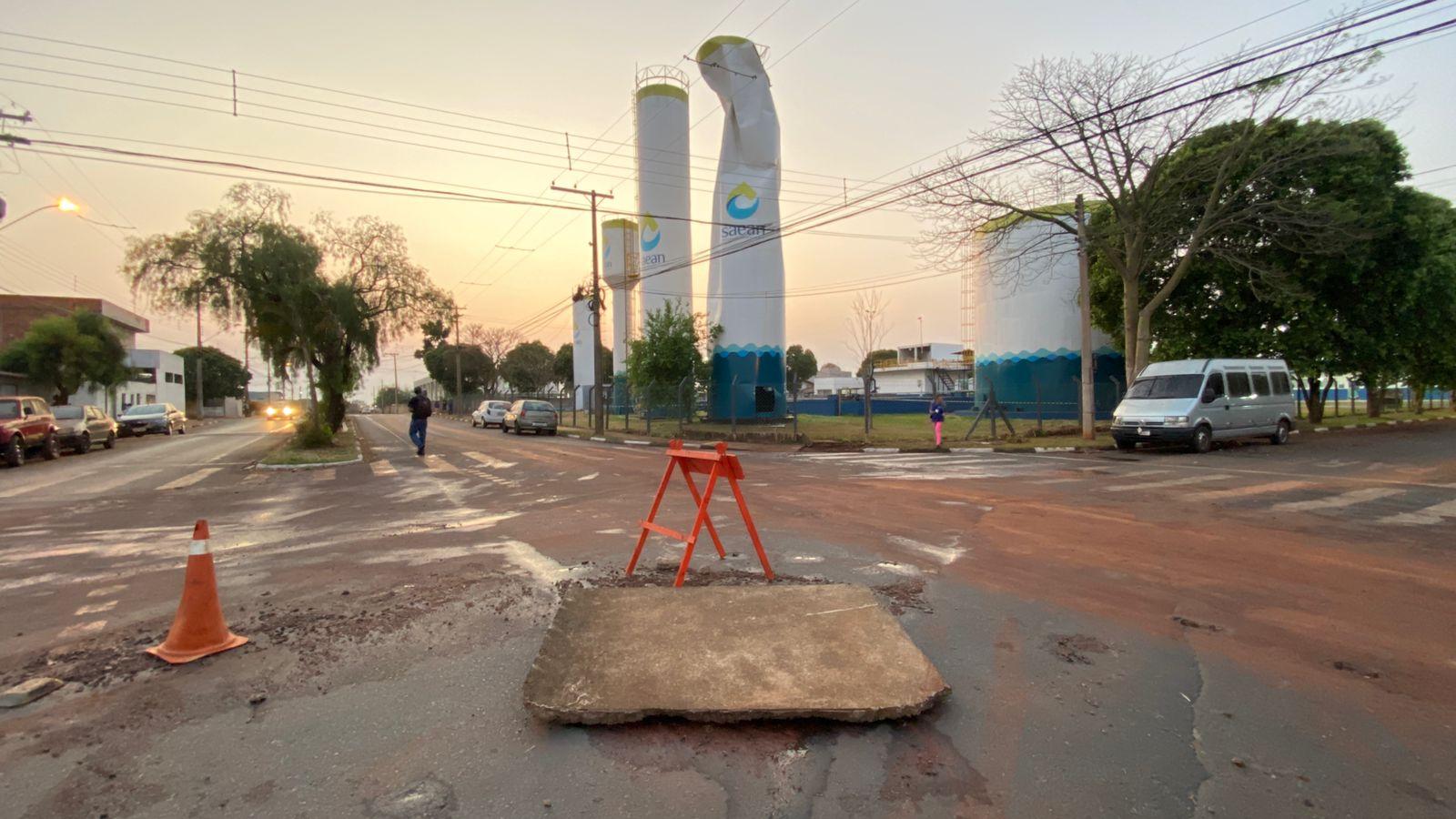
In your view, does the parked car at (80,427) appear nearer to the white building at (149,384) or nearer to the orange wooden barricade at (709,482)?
the orange wooden barricade at (709,482)

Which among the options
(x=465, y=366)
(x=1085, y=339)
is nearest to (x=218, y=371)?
(x=465, y=366)

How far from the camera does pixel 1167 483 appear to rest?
38.2 feet

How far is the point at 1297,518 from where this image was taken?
331 inches

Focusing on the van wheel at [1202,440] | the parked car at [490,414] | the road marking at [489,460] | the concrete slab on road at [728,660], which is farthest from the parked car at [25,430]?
the van wheel at [1202,440]

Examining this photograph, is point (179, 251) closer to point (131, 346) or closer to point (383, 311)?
point (383, 311)

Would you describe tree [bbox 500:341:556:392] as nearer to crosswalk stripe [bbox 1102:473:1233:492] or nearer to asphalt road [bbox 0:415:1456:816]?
asphalt road [bbox 0:415:1456:816]

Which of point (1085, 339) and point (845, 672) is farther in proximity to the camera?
point (1085, 339)

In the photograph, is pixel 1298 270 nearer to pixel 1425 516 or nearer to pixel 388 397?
pixel 1425 516

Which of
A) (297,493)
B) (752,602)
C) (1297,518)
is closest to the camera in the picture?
(752,602)

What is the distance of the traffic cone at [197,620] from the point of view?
423cm

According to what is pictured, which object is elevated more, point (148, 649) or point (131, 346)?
point (131, 346)

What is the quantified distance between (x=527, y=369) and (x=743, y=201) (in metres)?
49.5

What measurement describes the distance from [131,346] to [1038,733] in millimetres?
76965

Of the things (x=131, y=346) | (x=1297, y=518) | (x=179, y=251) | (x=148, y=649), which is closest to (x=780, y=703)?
(x=148, y=649)
